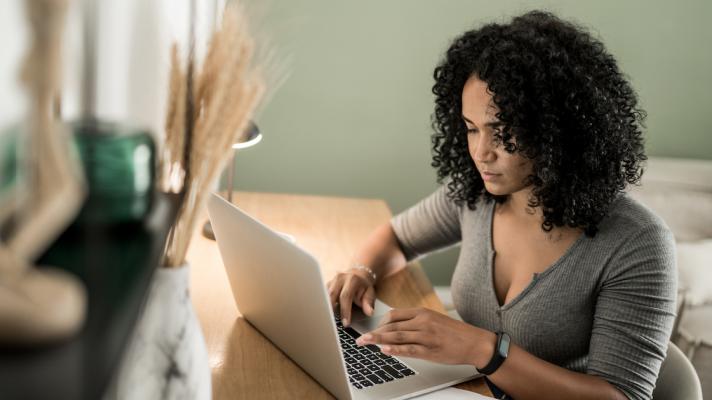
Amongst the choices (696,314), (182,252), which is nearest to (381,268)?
(182,252)

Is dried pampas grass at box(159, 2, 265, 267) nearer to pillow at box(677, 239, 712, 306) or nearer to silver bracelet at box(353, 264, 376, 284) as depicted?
silver bracelet at box(353, 264, 376, 284)

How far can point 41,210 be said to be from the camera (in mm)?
341

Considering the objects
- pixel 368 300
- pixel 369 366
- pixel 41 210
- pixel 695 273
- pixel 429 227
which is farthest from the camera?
pixel 695 273

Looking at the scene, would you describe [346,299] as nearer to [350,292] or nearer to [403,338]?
[350,292]

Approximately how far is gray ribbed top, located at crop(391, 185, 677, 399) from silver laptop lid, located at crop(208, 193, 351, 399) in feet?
1.44

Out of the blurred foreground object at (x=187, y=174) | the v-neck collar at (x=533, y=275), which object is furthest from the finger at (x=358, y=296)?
the blurred foreground object at (x=187, y=174)

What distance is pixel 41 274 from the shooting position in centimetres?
35

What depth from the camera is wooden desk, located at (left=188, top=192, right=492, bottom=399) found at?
894 mm

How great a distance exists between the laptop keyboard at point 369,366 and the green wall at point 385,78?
1.21m

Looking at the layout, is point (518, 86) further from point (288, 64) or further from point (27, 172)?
point (288, 64)

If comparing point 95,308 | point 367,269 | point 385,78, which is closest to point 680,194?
point 385,78

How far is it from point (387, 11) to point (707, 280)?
1247mm

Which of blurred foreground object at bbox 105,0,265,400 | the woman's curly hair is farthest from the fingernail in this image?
the woman's curly hair

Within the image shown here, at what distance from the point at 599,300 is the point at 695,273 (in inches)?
44.1
